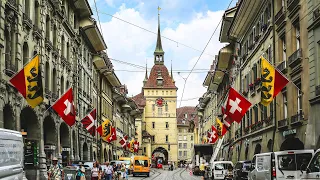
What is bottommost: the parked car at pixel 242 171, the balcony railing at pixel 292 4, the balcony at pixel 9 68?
the parked car at pixel 242 171

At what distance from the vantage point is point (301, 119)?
1038 inches

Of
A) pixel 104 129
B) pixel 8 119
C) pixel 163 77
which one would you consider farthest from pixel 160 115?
pixel 8 119

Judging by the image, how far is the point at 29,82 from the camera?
21.9m

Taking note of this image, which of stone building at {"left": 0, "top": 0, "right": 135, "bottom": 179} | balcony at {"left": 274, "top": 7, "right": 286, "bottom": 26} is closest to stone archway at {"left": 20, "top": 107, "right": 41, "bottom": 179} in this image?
stone building at {"left": 0, "top": 0, "right": 135, "bottom": 179}

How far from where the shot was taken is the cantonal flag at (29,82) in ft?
70.6

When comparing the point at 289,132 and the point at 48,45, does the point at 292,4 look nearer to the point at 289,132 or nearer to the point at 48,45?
the point at 289,132

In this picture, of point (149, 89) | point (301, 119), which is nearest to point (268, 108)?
point (301, 119)

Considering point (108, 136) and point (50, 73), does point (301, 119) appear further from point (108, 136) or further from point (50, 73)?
point (108, 136)

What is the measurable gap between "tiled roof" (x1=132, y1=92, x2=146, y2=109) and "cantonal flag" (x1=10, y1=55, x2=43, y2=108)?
128 metres

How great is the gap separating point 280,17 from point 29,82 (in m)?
14.7

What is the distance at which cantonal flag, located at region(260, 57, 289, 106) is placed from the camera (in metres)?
23.8

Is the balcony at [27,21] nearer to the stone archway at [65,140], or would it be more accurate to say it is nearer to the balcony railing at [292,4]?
the stone archway at [65,140]

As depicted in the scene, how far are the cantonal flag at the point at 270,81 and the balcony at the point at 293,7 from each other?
3.91 metres

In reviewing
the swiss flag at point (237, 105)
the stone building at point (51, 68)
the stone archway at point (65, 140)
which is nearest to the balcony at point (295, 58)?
the swiss flag at point (237, 105)
